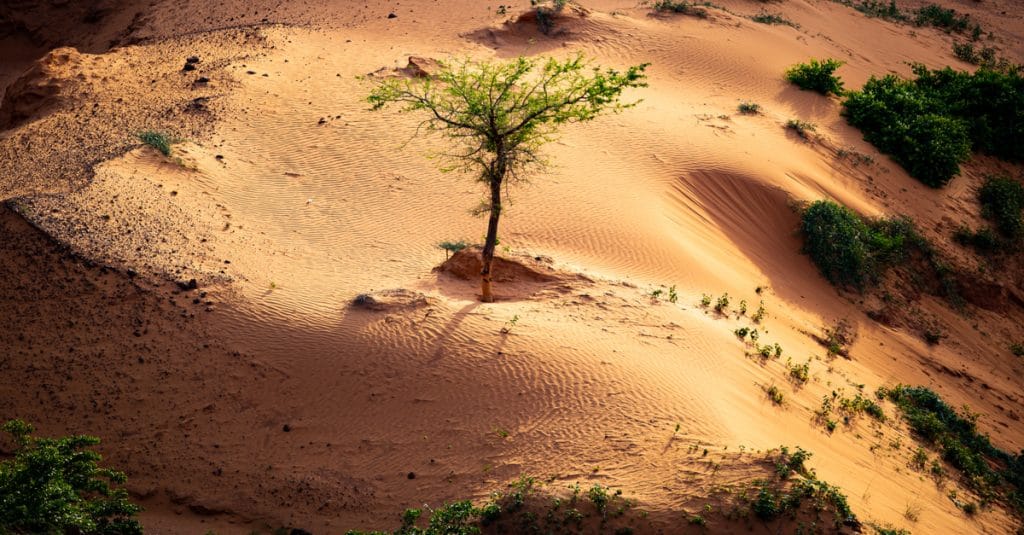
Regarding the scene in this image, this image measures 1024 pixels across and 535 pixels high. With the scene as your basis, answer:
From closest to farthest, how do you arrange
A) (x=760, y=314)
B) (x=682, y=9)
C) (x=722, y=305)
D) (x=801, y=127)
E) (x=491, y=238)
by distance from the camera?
1. (x=491, y=238)
2. (x=722, y=305)
3. (x=760, y=314)
4. (x=801, y=127)
5. (x=682, y=9)

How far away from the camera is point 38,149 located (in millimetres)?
13523

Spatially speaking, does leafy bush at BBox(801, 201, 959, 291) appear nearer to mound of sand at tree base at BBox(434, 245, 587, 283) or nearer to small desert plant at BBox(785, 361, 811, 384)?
small desert plant at BBox(785, 361, 811, 384)

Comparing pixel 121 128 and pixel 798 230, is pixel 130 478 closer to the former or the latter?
pixel 121 128

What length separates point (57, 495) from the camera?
694 centimetres

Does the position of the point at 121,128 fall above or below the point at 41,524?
above

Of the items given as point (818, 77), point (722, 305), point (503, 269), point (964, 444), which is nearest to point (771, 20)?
point (818, 77)

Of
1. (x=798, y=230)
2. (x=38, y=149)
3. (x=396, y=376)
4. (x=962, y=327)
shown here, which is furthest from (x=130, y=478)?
(x=962, y=327)

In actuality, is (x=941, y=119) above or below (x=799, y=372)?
above

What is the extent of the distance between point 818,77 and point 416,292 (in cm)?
1346

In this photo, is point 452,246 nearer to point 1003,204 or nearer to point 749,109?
point 749,109

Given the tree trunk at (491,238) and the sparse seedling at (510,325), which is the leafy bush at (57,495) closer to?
the sparse seedling at (510,325)

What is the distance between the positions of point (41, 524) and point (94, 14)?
63.8 feet

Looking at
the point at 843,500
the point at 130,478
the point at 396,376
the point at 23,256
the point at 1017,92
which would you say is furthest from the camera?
the point at 1017,92

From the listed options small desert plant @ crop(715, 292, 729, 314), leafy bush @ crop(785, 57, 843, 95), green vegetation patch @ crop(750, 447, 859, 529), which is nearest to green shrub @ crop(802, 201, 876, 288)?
small desert plant @ crop(715, 292, 729, 314)
